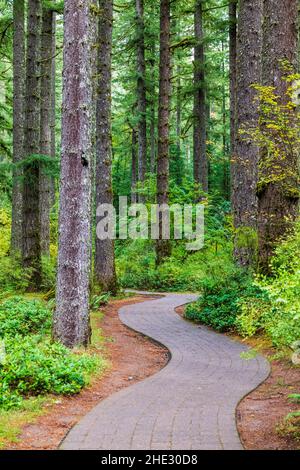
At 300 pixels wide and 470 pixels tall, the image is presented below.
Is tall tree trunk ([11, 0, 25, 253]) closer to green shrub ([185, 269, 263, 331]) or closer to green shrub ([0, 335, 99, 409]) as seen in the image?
green shrub ([185, 269, 263, 331])

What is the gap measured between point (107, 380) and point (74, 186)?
3.34 m

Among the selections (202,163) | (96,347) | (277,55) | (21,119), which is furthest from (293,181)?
(202,163)

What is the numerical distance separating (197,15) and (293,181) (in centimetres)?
2026

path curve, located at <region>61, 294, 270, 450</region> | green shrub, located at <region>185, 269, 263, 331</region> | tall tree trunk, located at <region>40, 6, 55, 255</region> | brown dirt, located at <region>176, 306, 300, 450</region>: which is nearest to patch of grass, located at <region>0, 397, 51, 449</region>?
path curve, located at <region>61, 294, 270, 450</region>

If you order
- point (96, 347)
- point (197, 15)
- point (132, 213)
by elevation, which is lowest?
point (96, 347)

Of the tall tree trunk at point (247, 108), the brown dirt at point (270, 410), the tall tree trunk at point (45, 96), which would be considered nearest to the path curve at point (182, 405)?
the brown dirt at point (270, 410)

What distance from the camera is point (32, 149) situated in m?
15.7

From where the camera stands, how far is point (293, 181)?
31.8 ft

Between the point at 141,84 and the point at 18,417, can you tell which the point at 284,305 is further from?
the point at 141,84

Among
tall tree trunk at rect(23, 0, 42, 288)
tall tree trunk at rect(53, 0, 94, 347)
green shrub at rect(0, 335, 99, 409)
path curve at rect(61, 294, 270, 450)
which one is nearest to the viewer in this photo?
path curve at rect(61, 294, 270, 450)

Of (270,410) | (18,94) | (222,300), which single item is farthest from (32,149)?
(270,410)

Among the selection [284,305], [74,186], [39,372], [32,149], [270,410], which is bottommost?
[270,410]

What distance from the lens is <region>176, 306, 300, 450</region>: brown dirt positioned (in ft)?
16.5
